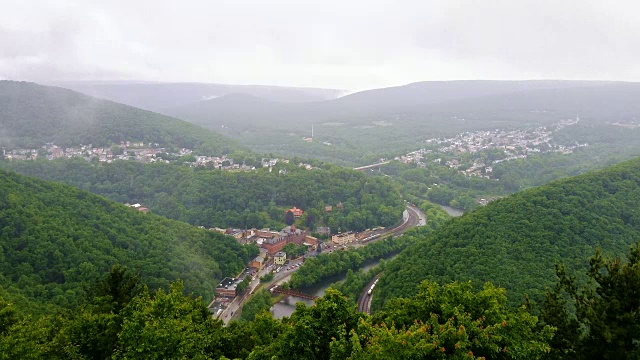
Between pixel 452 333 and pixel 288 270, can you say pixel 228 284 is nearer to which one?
pixel 288 270

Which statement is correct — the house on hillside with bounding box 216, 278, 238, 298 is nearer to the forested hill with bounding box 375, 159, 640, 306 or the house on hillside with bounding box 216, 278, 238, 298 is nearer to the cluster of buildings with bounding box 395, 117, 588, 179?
the forested hill with bounding box 375, 159, 640, 306

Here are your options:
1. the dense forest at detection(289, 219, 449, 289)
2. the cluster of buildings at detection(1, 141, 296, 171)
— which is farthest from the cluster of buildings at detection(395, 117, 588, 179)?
the dense forest at detection(289, 219, 449, 289)

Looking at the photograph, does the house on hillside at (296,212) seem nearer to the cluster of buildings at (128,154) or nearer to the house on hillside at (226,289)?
the cluster of buildings at (128,154)

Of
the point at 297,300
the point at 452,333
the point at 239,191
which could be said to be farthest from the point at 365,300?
the point at 239,191

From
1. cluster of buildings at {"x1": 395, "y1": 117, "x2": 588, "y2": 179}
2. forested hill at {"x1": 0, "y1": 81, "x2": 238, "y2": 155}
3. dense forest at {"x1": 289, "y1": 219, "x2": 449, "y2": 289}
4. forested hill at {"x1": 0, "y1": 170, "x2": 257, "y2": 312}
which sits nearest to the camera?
forested hill at {"x1": 0, "y1": 170, "x2": 257, "y2": 312}

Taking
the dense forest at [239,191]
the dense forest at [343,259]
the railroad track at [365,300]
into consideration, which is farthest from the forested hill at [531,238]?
the dense forest at [239,191]
